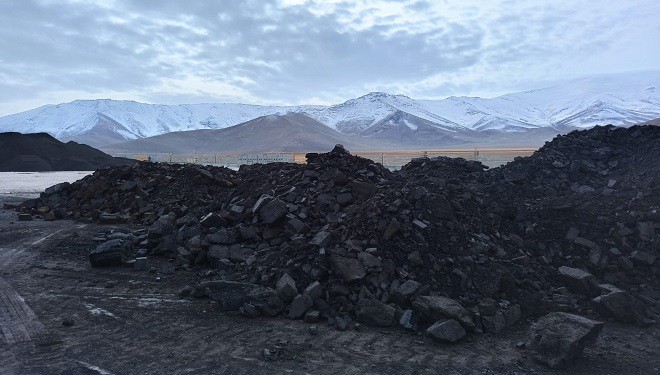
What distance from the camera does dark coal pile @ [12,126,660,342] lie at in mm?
5855

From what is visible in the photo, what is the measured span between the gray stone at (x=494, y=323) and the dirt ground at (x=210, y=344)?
0.09 metres

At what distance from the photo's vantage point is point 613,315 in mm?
5727

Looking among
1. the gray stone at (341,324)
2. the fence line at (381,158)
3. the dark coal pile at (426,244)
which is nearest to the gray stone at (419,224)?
the dark coal pile at (426,244)

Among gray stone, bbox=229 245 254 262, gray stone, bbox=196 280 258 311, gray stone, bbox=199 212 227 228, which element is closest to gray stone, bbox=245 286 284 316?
gray stone, bbox=196 280 258 311

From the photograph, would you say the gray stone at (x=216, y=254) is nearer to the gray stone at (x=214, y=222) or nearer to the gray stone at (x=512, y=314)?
A: the gray stone at (x=214, y=222)

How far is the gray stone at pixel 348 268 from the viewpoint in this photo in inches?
240

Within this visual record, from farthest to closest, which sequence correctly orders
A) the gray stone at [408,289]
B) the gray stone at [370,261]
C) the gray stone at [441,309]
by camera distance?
the gray stone at [370,261] < the gray stone at [408,289] < the gray stone at [441,309]

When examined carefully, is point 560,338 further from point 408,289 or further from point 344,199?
point 344,199

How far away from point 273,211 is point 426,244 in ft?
9.34

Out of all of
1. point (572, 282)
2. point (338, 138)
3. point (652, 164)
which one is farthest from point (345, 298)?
point (338, 138)

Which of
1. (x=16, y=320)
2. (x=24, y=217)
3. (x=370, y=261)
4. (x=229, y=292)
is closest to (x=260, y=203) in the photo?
(x=229, y=292)

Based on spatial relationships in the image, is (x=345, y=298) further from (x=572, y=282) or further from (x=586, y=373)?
(x=572, y=282)

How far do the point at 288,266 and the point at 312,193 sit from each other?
2.44 meters

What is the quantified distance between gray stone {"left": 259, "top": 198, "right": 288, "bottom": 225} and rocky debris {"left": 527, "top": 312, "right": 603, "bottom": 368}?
442 centimetres
